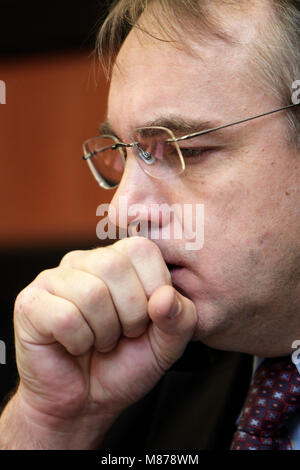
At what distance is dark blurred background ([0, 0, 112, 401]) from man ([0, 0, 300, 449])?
2.17 meters

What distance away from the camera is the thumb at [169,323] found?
3.60ft

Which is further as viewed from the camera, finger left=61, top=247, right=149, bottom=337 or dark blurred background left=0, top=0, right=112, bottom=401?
dark blurred background left=0, top=0, right=112, bottom=401

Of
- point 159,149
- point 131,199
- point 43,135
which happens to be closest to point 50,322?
point 131,199

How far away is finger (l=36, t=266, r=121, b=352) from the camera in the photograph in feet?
3.76

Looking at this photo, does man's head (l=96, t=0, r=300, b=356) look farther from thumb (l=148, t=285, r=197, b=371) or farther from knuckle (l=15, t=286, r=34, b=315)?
knuckle (l=15, t=286, r=34, b=315)

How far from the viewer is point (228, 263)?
118 centimetres

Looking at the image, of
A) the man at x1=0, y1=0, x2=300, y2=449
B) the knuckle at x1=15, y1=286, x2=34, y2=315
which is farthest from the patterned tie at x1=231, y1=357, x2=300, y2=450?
the knuckle at x1=15, y1=286, x2=34, y2=315

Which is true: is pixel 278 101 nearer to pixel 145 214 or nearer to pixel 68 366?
pixel 145 214

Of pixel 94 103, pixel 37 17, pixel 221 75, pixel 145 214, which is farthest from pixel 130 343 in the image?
pixel 37 17

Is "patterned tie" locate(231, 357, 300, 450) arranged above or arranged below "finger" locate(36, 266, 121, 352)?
below

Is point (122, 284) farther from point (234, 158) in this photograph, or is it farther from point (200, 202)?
point (234, 158)

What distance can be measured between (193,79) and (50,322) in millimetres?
552

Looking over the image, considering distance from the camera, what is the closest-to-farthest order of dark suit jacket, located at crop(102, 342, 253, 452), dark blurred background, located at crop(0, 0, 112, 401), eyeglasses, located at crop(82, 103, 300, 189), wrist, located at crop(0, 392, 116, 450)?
1. eyeglasses, located at crop(82, 103, 300, 189)
2. wrist, located at crop(0, 392, 116, 450)
3. dark suit jacket, located at crop(102, 342, 253, 452)
4. dark blurred background, located at crop(0, 0, 112, 401)

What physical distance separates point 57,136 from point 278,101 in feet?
8.61
